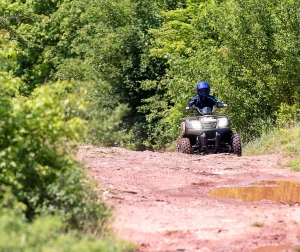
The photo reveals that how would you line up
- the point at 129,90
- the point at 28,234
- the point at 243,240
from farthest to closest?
the point at 129,90
the point at 243,240
the point at 28,234

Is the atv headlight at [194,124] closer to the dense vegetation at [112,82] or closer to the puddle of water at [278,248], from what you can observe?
the dense vegetation at [112,82]

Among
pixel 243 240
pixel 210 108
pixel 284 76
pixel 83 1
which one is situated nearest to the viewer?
pixel 243 240

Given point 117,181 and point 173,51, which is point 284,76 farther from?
point 117,181

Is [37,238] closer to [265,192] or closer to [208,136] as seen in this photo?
[265,192]

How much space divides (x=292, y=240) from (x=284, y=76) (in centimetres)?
1623

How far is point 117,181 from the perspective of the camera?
13828 millimetres

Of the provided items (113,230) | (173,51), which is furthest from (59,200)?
(173,51)

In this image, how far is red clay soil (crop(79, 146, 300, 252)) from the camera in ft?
30.2

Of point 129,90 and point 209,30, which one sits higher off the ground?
point 209,30

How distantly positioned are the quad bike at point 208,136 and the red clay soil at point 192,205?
1654 millimetres

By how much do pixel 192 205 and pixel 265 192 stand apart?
7.54ft

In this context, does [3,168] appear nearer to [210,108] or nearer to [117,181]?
[117,181]

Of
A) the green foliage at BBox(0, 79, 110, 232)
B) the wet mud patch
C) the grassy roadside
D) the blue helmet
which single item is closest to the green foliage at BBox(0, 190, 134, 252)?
the green foliage at BBox(0, 79, 110, 232)

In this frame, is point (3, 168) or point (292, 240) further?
point (292, 240)
